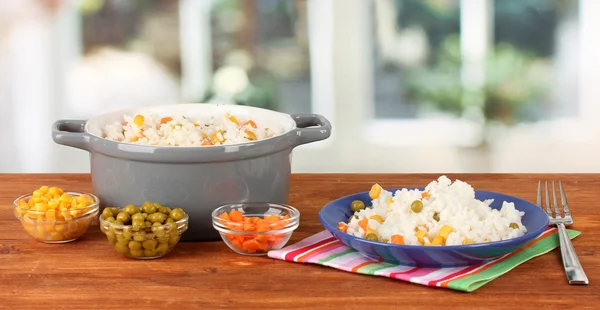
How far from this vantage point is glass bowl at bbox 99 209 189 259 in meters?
1.39

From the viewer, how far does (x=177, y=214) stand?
143 cm

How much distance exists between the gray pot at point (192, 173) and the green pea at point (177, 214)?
65 millimetres

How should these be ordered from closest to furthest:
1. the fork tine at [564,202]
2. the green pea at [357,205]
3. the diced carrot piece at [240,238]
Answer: the diced carrot piece at [240,238], the green pea at [357,205], the fork tine at [564,202]

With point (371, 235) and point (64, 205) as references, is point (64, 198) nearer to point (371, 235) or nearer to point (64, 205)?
point (64, 205)

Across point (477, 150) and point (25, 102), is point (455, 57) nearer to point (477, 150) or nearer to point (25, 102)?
point (477, 150)

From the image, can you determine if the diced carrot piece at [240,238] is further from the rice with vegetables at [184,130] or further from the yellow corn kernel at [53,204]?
the yellow corn kernel at [53,204]

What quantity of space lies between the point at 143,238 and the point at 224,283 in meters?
0.18

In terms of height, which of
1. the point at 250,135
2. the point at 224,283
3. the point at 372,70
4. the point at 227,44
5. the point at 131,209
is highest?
the point at 227,44

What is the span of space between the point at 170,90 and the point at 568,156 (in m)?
2.44

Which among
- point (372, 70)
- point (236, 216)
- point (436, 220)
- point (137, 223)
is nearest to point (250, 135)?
point (236, 216)

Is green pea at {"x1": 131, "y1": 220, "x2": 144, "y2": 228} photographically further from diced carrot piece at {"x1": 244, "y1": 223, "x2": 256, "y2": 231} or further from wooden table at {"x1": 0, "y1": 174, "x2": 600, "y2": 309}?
diced carrot piece at {"x1": 244, "y1": 223, "x2": 256, "y2": 231}

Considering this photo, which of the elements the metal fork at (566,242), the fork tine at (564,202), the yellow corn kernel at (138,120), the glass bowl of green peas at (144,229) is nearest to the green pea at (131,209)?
the glass bowl of green peas at (144,229)

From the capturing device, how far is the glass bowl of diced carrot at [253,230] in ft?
4.64

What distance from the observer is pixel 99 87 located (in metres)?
5.04
